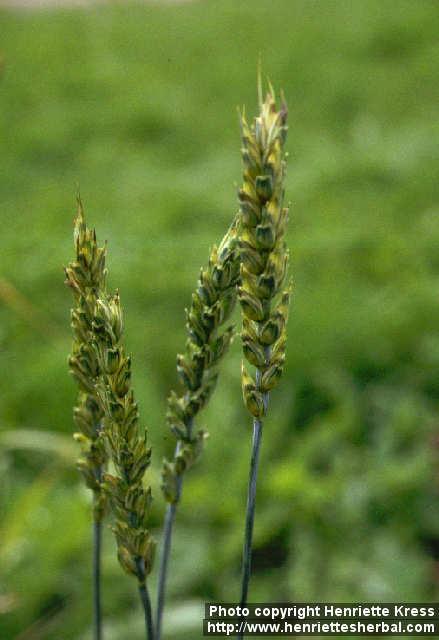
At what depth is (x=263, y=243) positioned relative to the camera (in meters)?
0.53

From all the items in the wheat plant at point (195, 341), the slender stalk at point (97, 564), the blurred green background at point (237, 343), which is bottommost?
the slender stalk at point (97, 564)

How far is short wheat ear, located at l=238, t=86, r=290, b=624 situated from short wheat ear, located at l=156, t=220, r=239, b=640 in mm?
30

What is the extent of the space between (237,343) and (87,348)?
1.87 metres

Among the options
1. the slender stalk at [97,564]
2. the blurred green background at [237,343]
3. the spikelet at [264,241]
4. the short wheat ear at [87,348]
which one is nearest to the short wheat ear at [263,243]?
the spikelet at [264,241]

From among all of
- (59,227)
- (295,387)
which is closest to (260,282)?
(295,387)

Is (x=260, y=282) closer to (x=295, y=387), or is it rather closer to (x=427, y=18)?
(x=295, y=387)

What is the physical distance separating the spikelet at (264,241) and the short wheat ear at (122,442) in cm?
10

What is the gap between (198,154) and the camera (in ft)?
14.4

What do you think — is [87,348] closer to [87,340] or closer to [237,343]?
[87,340]

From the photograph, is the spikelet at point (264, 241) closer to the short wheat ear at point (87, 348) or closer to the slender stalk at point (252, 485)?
the slender stalk at point (252, 485)

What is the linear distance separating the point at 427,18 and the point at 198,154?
2154mm

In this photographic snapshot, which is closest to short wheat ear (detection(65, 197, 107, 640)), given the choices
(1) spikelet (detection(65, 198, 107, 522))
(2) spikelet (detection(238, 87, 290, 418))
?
(1) spikelet (detection(65, 198, 107, 522))

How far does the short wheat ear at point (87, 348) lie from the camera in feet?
1.99

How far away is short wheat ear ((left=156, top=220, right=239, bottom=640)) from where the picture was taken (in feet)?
1.97
